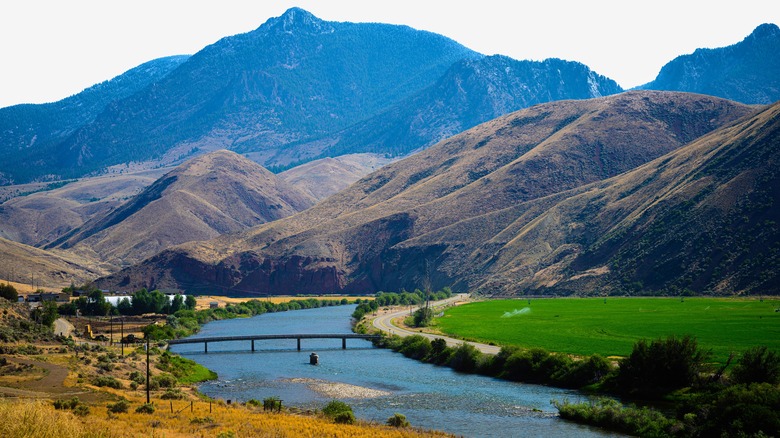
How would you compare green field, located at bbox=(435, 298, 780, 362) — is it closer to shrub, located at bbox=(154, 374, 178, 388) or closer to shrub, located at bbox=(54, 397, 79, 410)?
shrub, located at bbox=(154, 374, 178, 388)

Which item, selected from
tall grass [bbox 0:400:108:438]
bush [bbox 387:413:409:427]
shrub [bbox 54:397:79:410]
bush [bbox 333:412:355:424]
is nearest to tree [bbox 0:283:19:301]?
shrub [bbox 54:397:79:410]

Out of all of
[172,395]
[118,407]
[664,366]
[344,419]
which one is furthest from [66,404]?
[664,366]

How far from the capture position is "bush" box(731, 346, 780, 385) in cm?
4772

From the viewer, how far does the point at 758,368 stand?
48250mm

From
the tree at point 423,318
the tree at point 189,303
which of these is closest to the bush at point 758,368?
the tree at point 423,318

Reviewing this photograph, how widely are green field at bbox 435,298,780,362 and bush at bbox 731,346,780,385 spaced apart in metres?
10.7

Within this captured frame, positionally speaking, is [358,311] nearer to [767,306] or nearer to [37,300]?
[37,300]

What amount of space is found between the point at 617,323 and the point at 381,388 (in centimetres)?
3631

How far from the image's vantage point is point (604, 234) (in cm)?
15825

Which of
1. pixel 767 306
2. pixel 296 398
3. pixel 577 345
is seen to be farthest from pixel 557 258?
pixel 296 398

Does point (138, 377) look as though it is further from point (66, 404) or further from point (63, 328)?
point (63, 328)

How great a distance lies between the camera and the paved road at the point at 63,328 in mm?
96562

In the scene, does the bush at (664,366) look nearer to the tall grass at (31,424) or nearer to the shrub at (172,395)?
the shrub at (172,395)

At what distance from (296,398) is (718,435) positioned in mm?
30578
